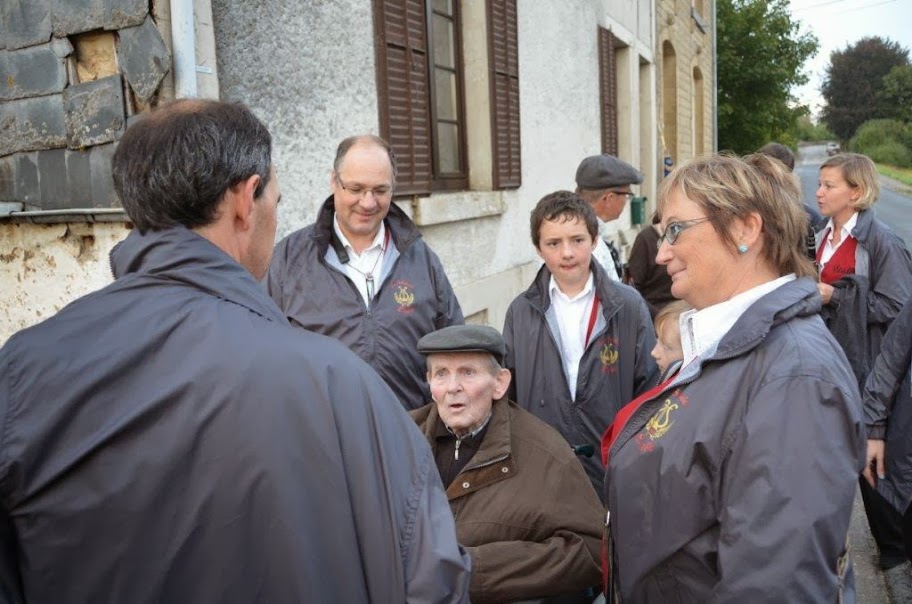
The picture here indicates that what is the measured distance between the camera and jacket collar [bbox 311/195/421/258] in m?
3.18

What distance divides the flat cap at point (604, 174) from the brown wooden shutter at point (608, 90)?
17.4 feet

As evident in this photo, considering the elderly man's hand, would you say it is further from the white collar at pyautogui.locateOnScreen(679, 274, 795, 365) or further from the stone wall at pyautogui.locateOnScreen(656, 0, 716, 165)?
the stone wall at pyautogui.locateOnScreen(656, 0, 716, 165)

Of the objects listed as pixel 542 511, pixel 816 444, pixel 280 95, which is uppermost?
pixel 280 95

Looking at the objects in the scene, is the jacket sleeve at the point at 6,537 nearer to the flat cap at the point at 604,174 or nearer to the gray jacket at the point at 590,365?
the gray jacket at the point at 590,365

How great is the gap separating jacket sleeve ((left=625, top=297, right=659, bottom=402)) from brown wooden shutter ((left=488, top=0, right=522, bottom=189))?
3.23 meters

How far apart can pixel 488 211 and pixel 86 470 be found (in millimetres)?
5106

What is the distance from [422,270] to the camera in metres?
3.26

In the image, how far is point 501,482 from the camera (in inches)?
99.2

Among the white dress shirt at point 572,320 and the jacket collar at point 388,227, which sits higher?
the jacket collar at point 388,227

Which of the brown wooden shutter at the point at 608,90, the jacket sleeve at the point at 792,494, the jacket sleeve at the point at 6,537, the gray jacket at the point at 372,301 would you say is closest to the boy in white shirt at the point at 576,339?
the gray jacket at the point at 372,301

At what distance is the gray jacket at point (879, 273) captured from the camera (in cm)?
409

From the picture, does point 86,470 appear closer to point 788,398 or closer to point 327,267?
point 788,398

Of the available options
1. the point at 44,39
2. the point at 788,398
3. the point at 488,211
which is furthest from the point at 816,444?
the point at 488,211

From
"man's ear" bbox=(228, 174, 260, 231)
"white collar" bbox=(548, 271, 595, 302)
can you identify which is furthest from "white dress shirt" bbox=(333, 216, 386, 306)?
"man's ear" bbox=(228, 174, 260, 231)
